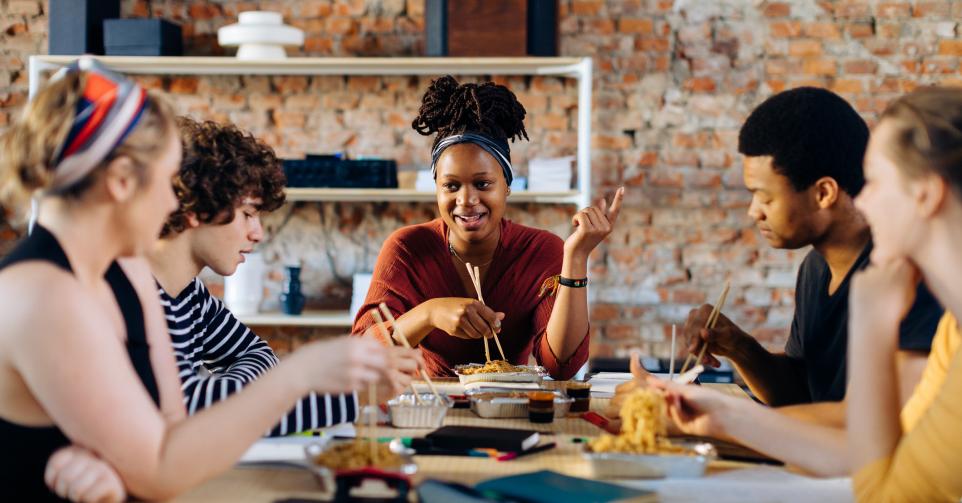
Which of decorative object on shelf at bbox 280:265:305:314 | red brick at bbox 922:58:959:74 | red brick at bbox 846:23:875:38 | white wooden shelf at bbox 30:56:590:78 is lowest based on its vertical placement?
decorative object on shelf at bbox 280:265:305:314

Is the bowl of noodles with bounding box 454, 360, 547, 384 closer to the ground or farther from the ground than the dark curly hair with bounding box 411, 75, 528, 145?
closer to the ground

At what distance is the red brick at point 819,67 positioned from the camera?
14.3 ft

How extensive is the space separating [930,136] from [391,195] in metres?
3.08

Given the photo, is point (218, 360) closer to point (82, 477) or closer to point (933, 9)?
point (82, 477)

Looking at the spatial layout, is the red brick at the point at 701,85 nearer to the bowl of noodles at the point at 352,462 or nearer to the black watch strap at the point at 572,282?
the black watch strap at the point at 572,282

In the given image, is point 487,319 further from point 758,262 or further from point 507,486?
point 758,262

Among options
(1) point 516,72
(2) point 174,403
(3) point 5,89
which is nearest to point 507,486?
(2) point 174,403

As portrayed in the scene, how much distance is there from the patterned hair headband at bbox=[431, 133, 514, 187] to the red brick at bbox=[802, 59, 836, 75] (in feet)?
6.96

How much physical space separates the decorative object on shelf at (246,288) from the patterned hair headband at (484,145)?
1739 mm

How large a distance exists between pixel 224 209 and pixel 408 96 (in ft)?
8.51

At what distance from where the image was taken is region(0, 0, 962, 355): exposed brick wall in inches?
172

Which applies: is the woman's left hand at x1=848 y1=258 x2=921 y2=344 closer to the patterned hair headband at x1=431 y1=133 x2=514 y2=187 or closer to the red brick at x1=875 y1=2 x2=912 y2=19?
the patterned hair headband at x1=431 y1=133 x2=514 y2=187

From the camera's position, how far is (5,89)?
458 cm

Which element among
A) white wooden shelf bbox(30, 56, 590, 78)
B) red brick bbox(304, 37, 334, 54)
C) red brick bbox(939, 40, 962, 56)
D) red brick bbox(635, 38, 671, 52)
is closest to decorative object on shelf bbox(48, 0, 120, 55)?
white wooden shelf bbox(30, 56, 590, 78)
